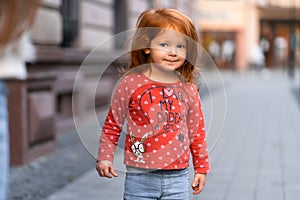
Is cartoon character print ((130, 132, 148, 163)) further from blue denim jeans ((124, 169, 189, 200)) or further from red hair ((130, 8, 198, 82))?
red hair ((130, 8, 198, 82))

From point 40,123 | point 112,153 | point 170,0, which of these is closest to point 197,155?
point 112,153

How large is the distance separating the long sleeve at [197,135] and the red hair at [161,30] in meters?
0.14

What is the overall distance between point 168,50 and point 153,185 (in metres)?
0.69

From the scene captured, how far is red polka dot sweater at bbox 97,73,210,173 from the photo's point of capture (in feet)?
10.8

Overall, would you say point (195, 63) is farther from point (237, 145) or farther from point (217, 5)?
point (217, 5)

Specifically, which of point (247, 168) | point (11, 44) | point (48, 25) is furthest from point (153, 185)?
point (48, 25)

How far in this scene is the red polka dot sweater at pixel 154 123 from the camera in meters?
Result: 3.29

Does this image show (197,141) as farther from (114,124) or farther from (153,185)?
(114,124)

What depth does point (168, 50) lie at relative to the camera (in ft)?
11.0

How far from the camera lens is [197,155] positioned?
3.49 m

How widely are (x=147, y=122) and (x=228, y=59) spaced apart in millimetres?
39436

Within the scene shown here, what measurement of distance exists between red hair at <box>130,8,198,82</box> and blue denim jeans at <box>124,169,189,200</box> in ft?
1.70

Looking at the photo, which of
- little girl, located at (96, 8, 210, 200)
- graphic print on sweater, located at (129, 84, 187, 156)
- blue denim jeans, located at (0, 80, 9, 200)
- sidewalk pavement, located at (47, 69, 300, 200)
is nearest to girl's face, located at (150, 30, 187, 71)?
little girl, located at (96, 8, 210, 200)

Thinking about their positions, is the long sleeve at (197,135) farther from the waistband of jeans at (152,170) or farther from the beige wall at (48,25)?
the beige wall at (48,25)
